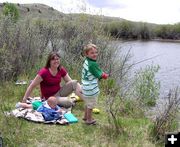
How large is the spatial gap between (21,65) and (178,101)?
15.8 ft

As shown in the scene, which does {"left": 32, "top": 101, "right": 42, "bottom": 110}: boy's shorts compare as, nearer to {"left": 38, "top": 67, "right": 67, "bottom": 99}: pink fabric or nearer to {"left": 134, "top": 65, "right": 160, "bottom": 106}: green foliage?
{"left": 38, "top": 67, "right": 67, "bottom": 99}: pink fabric

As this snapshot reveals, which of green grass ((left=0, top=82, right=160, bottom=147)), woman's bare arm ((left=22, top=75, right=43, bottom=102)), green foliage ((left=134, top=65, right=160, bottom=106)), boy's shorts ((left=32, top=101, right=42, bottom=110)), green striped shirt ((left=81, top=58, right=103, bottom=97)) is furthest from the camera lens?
green foliage ((left=134, top=65, right=160, bottom=106))

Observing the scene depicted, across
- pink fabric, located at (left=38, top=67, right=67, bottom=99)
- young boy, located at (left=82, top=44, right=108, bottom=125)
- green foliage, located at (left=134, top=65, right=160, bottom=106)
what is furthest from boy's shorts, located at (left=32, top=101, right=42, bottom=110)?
green foliage, located at (left=134, top=65, right=160, bottom=106)

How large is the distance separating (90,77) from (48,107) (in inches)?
33.5

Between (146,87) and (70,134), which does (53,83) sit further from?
(146,87)

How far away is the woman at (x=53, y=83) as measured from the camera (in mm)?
6215

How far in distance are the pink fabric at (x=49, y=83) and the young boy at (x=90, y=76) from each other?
0.92m

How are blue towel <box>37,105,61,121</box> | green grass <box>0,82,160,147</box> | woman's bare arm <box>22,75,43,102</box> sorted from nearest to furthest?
green grass <box>0,82,160,147</box> < blue towel <box>37,105,61,121</box> < woman's bare arm <box>22,75,43,102</box>

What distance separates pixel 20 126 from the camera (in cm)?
483

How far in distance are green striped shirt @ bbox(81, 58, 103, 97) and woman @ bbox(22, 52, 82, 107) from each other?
31.7 inches

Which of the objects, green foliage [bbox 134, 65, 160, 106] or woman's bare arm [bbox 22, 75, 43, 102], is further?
green foliage [bbox 134, 65, 160, 106]

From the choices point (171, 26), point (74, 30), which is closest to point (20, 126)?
point (74, 30)

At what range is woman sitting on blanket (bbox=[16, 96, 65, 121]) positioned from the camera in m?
5.65

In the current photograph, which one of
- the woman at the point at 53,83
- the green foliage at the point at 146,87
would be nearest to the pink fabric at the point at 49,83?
the woman at the point at 53,83
